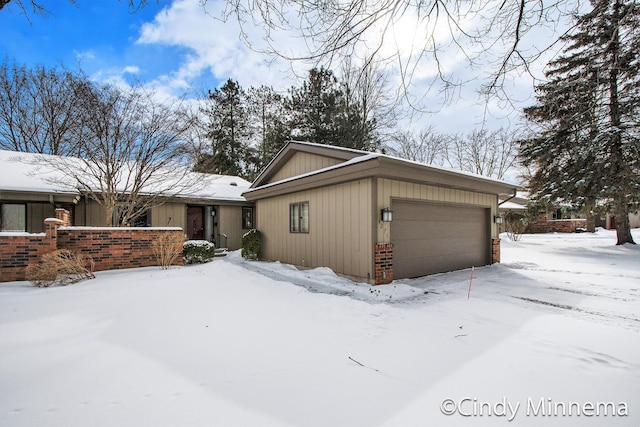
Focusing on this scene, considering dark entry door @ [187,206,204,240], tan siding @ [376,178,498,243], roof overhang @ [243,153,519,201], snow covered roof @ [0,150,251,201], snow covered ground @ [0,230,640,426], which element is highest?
snow covered roof @ [0,150,251,201]

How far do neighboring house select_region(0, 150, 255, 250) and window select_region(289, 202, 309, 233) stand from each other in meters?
5.31

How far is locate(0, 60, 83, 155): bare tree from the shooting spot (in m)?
14.7

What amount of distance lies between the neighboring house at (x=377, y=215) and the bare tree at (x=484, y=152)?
1925cm

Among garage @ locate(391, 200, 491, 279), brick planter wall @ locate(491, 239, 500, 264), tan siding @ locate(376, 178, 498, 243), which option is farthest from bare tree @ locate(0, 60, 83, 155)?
brick planter wall @ locate(491, 239, 500, 264)

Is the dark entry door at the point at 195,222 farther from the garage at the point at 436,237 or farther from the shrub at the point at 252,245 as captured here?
the garage at the point at 436,237

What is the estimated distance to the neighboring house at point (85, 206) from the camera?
977 centimetres

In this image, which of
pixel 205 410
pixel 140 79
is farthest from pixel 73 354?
pixel 140 79

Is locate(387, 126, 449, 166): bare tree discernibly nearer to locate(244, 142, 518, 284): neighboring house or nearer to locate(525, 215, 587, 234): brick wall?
locate(525, 215, 587, 234): brick wall

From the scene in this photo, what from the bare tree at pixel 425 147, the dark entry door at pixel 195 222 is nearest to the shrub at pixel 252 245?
the dark entry door at pixel 195 222

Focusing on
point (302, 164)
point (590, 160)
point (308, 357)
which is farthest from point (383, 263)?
point (590, 160)

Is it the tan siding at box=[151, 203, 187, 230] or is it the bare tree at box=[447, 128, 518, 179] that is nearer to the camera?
the tan siding at box=[151, 203, 187, 230]

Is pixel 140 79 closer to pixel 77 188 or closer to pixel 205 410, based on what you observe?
pixel 77 188

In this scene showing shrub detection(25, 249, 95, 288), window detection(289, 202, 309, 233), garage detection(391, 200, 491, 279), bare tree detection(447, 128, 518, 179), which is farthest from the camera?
bare tree detection(447, 128, 518, 179)

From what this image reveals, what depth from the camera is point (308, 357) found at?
2.89 meters
